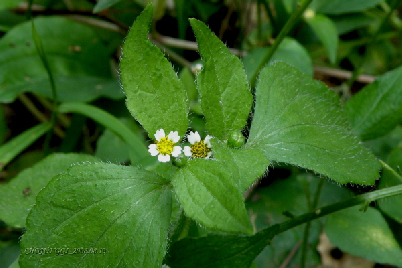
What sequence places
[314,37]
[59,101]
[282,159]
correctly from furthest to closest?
[314,37], [59,101], [282,159]

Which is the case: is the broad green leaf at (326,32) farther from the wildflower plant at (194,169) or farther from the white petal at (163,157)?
the white petal at (163,157)

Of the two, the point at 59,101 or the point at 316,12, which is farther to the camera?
the point at 316,12

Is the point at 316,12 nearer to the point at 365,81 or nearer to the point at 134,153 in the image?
the point at 365,81

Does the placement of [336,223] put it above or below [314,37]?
below

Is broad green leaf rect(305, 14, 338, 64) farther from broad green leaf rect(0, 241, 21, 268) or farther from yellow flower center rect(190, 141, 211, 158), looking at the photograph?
broad green leaf rect(0, 241, 21, 268)

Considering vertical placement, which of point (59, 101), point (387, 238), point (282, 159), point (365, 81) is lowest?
point (59, 101)

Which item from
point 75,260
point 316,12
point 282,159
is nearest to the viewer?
point 75,260

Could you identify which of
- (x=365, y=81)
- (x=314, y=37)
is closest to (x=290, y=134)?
(x=314, y=37)

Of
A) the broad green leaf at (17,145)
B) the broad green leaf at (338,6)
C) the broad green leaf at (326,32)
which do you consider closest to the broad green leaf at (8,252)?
the broad green leaf at (17,145)
